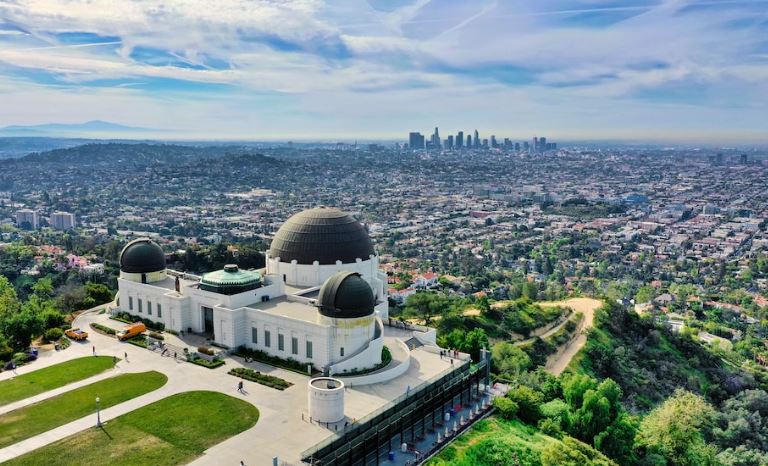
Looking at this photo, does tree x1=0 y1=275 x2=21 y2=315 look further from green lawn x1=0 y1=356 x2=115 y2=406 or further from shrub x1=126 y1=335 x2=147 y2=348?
shrub x1=126 y1=335 x2=147 y2=348

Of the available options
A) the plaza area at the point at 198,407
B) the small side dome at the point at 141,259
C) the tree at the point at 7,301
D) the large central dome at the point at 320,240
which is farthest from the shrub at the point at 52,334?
the large central dome at the point at 320,240

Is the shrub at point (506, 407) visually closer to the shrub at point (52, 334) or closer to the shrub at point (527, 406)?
the shrub at point (527, 406)

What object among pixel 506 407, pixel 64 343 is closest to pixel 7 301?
pixel 64 343

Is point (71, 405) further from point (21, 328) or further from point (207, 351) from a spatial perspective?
point (21, 328)

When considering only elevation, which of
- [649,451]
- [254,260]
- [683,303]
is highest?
[254,260]

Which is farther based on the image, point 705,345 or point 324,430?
point 705,345

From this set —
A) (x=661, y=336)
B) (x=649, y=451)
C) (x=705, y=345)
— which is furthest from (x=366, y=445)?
(x=705, y=345)

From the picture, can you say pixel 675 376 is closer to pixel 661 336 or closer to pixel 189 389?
pixel 661 336

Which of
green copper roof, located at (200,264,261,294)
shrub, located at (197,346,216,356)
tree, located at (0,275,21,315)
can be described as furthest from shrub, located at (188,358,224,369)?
tree, located at (0,275,21,315)
